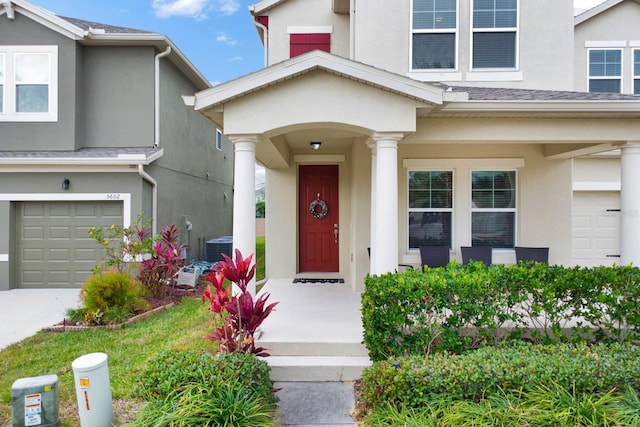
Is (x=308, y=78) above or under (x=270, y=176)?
above

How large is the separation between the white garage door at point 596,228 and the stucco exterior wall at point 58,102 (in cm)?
1250

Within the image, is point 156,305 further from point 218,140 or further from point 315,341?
point 218,140

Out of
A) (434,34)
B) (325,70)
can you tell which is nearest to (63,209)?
(325,70)

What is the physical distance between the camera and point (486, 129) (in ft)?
18.9

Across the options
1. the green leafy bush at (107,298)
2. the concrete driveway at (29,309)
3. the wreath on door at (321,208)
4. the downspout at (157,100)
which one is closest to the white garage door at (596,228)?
the wreath on door at (321,208)

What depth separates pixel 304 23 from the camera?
914cm

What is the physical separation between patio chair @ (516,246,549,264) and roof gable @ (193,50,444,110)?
3776 millimetres

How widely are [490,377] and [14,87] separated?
11.7 metres

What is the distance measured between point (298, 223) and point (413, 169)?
3142 mm

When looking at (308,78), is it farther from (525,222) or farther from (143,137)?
(143,137)

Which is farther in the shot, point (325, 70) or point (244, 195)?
point (244, 195)

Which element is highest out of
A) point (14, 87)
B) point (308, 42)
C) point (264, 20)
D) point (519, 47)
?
point (264, 20)

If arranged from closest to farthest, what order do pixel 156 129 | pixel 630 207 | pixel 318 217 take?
pixel 630 207 → pixel 318 217 → pixel 156 129

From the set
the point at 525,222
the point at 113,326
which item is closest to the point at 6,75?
the point at 113,326
